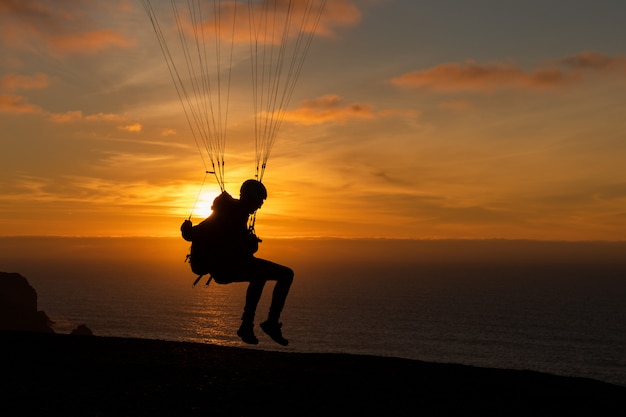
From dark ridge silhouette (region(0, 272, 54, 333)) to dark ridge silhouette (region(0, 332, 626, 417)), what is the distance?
73.0 metres

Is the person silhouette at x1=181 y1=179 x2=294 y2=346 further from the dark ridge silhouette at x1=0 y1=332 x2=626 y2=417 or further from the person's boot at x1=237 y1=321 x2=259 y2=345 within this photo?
the dark ridge silhouette at x1=0 y1=332 x2=626 y2=417

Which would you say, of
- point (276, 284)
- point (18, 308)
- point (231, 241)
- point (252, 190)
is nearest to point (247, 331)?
point (276, 284)

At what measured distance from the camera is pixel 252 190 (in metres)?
10.3

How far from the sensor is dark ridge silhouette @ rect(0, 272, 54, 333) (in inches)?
3354

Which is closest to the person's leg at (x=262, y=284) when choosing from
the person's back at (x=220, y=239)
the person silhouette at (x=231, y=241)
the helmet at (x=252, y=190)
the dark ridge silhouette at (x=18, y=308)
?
the person silhouette at (x=231, y=241)

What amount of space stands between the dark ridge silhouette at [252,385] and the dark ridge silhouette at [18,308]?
73.0 m

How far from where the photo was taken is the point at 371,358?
14.0 meters

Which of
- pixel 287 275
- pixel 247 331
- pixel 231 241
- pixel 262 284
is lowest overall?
pixel 247 331

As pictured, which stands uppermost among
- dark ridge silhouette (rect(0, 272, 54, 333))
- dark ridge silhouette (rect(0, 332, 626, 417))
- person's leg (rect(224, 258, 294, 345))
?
person's leg (rect(224, 258, 294, 345))

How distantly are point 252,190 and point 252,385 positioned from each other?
3.63 metres

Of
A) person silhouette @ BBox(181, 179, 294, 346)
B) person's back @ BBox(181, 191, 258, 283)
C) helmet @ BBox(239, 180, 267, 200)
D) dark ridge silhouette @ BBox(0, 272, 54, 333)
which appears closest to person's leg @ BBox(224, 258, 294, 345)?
person silhouette @ BBox(181, 179, 294, 346)

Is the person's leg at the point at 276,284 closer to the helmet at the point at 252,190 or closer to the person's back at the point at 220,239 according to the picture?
the person's back at the point at 220,239

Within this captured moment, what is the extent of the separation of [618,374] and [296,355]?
349ft

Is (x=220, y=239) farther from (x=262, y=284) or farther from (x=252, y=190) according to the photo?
(x=262, y=284)
